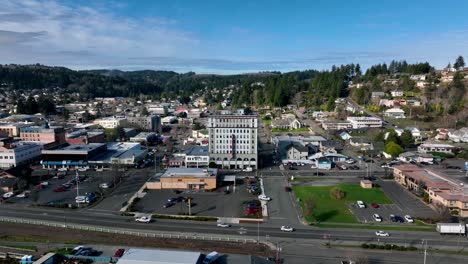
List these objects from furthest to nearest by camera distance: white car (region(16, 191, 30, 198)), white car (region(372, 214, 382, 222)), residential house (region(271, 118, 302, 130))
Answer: residential house (region(271, 118, 302, 130))
white car (region(16, 191, 30, 198))
white car (region(372, 214, 382, 222))

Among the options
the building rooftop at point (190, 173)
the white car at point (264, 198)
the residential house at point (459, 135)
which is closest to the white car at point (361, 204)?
the white car at point (264, 198)

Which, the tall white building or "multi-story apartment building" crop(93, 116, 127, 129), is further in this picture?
"multi-story apartment building" crop(93, 116, 127, 129)

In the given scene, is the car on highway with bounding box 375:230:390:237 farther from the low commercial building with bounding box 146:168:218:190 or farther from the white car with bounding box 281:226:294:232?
the low commercial building with bounding box 146:168:218:190

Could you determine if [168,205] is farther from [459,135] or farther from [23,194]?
[459,135]

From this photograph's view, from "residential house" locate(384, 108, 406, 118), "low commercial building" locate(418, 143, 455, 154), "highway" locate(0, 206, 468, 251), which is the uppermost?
"residential house" locate(384, 108, 406, 118)

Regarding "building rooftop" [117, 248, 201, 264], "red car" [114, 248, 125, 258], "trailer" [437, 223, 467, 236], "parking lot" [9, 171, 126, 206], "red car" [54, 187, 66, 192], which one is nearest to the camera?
"building rooftop" [117, 248, 201, 264]

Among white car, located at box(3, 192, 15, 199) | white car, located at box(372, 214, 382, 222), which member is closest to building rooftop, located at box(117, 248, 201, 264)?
white car, located at box(372, 214, 382, 222)
